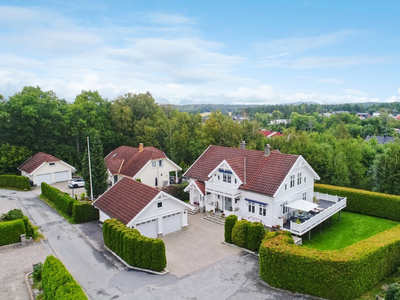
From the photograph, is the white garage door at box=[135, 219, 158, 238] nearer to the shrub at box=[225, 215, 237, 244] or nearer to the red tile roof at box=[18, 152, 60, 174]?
the shrub at box=[225, 215, 237, 244]

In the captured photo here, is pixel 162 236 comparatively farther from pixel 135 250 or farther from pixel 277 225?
pixel 277 225

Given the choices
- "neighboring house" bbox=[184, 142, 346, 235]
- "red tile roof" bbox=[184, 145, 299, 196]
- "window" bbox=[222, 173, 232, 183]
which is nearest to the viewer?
"neighboring house" bbox=[184, 142, 346, 235]

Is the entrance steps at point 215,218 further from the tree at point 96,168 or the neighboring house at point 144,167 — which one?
the neighboring house at point 144,167

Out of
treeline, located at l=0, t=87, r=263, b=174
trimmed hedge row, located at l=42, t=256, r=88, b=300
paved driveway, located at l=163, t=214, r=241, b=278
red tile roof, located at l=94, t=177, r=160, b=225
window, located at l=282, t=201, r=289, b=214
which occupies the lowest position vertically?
paved driveway, located at l=163, t=214, r=241, b=278

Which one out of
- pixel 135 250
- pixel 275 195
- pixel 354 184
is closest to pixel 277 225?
pixel 275 195

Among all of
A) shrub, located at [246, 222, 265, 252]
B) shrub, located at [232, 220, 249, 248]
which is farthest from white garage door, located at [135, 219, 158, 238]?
shrub, located at [246, 222, 265, 252]

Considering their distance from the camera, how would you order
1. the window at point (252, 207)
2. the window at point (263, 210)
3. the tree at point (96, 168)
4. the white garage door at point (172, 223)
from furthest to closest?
the tree at point (96, 168)
the window at point (252, 207)
the window at point (263, 210)
the white garage door at point (172, 223)

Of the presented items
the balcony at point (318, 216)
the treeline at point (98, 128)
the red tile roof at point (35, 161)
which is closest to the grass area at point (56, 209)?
the red tile roof at point (35, 161)
